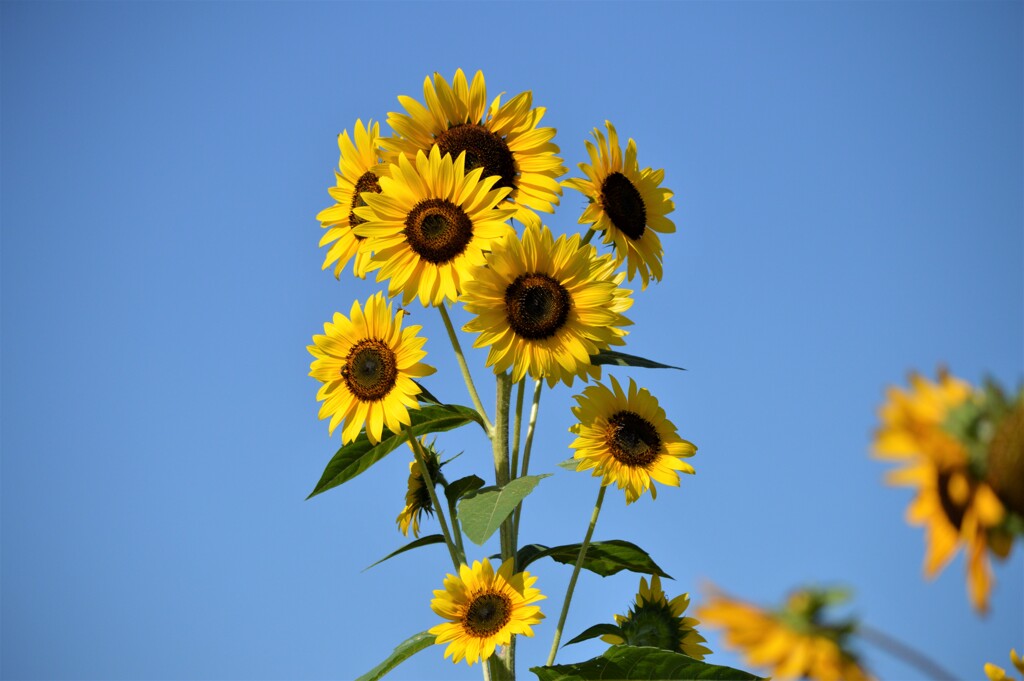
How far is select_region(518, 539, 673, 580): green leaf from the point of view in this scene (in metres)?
2.87

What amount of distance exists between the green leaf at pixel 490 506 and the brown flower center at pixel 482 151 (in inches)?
30.6

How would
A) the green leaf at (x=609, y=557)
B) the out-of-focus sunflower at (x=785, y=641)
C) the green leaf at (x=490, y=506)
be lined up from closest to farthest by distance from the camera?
1. the out-of-focus sunflower at (x=785, y=641)
2. the green leaf at (x=490, y=506)
3. the green leaf at (x=609, y=557)

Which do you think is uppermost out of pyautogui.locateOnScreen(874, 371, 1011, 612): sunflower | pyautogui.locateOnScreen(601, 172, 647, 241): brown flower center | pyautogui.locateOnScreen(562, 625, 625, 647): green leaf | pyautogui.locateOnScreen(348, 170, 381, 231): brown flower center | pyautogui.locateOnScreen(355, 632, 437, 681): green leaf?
pyautogui.locateOnScreen(348, 170, 381, 231): brown flower center

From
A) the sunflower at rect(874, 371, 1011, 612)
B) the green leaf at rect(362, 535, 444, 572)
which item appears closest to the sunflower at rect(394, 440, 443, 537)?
the green leaf at rect(362, 535, 444, 572)

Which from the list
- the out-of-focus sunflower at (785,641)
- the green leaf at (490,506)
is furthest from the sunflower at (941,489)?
the green leaf at (490,506)

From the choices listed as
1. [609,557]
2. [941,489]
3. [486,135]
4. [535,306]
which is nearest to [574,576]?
[609,557]

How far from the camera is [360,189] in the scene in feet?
9.68

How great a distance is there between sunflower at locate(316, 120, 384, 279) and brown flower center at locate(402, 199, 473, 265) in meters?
0.31

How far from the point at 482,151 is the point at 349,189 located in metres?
0.40

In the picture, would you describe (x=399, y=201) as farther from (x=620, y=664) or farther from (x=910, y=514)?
(x=910, y=514)

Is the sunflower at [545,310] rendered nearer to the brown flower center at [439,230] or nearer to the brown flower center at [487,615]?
the brown flower center at [439,230]

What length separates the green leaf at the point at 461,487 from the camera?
9.52 feet

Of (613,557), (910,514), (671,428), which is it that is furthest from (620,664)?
(910,514)

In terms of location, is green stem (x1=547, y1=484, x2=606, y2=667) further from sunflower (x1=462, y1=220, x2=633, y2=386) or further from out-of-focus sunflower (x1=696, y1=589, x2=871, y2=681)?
out-of-focus sunflower (x1=696, y1=589, x2=871, y2=681)
